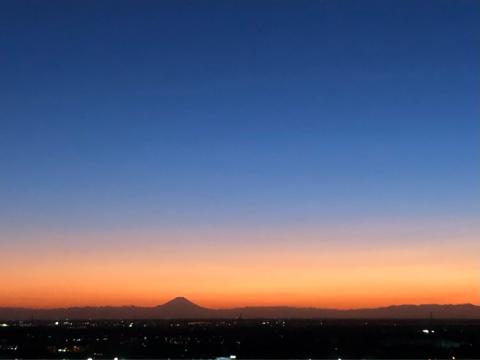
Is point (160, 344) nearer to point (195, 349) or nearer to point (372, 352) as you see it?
point (195, 349)

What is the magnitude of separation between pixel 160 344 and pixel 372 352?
95.7 feet

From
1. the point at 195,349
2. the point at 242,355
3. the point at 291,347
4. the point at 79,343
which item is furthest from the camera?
the point at 79,343

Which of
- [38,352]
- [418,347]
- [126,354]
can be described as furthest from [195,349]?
[418,347]

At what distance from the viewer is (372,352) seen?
256ft

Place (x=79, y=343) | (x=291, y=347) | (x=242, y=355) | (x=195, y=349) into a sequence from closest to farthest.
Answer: (x=242, y=355), (x=195, y=349), (x=291, y=347), (x=79, y=343)

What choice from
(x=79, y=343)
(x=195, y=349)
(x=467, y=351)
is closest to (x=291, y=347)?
(x=195, y=349)

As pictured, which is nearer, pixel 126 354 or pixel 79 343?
pixel 126 354

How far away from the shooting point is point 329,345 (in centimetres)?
9206

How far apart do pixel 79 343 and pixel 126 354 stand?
23459 mm

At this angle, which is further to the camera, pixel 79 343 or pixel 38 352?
pixel 79 343

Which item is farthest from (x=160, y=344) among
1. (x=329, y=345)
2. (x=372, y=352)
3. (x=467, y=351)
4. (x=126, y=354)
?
(x=467, y=351)

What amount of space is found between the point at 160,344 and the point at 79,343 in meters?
12.7

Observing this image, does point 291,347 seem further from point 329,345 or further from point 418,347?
point 418,347

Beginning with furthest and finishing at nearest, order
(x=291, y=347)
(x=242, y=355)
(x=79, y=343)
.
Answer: (x=79, y=343) → (x=291, y=347) → (x=242, y=355)
